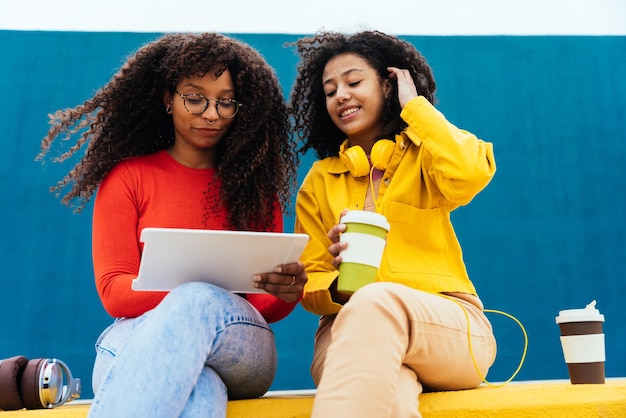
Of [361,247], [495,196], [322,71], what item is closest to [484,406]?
[361,247]

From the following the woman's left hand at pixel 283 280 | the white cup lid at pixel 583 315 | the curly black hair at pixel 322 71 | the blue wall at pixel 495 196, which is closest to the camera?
the woman's left hand at pixel 283 280

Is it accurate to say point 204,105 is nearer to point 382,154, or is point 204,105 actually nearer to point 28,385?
point 382,154

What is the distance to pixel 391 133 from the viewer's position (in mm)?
2180

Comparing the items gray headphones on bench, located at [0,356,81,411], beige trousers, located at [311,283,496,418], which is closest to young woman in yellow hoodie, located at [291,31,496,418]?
beige trousers, located at [311,283,496,418]

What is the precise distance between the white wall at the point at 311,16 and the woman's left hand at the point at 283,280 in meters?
3.44

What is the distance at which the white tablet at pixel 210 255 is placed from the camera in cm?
140

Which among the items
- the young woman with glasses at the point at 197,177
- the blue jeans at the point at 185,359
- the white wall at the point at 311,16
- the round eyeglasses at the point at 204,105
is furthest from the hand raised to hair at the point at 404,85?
the white wall at the point at 311,16

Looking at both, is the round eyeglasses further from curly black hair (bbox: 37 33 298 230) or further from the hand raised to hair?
the hand raised to hair

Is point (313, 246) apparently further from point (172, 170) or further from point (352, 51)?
point (352, 51)

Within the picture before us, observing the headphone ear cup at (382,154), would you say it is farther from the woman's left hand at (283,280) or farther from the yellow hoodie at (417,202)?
the woman's left hand at (283,280)

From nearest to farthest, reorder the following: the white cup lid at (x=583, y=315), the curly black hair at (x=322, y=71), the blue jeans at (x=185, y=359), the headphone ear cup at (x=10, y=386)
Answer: the blue jeans at (x=185, y=359)
the headphone ear cup at (x=10, y=386)
the white cup lid at (x=583, y=315)
the curly black hair at (x=322, y=71)

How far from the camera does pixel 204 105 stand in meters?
2.00

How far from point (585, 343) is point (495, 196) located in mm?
2597

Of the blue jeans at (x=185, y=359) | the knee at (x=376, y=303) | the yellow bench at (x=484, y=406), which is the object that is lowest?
the yellow bench at (x=484, y=406)
